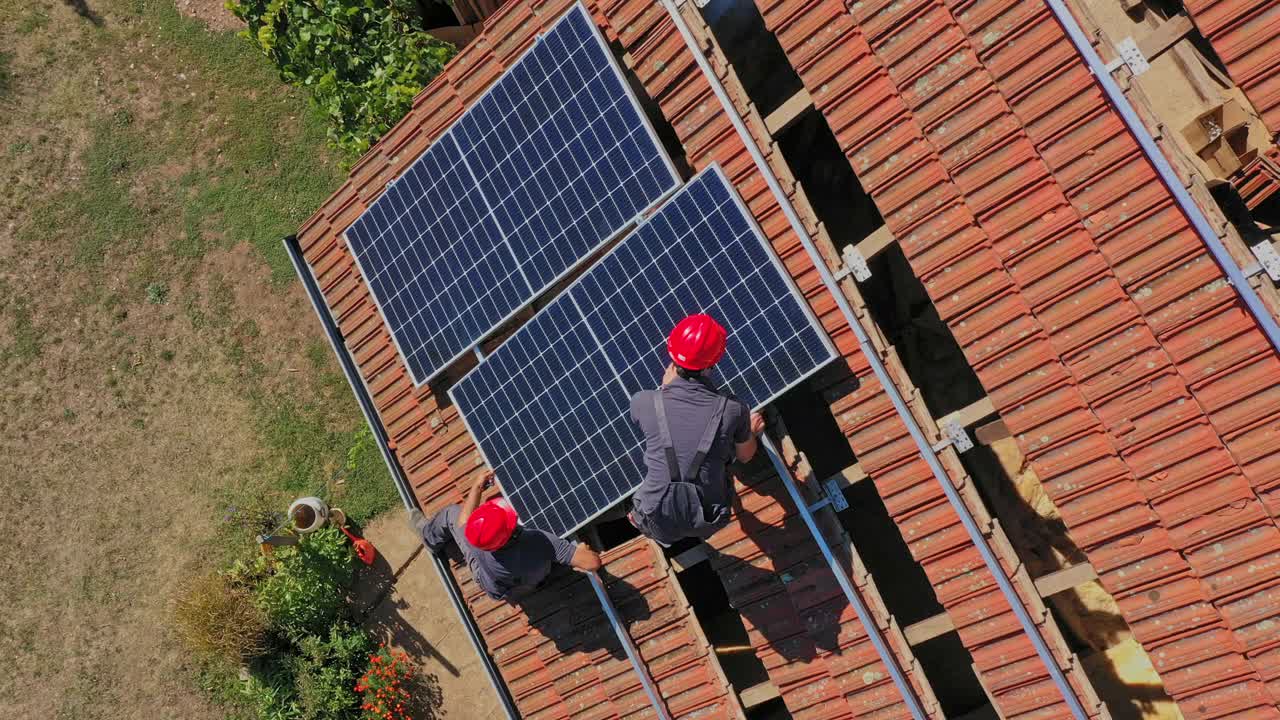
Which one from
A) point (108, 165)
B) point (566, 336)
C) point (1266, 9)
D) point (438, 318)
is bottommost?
point (1266, 9)

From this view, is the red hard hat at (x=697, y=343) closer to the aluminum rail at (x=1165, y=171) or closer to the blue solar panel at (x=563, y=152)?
the blue solar panel at (x=563, y=152)

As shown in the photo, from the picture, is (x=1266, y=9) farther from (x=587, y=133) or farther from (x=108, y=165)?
(x=108, y=165)

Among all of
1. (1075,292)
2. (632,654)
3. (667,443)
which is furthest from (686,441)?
(1075,292)

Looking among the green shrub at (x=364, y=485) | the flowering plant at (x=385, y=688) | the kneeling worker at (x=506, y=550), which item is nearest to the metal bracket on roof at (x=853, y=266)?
the kneeling worker at (x=506, y=550)

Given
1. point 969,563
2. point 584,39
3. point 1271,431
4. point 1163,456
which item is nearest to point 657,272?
point 584,39

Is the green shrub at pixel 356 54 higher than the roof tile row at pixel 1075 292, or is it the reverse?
the green shrub at pixel 356 54

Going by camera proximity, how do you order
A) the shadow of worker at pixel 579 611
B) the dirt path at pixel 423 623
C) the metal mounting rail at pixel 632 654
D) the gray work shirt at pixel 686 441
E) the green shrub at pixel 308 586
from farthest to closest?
the dirt path at pixel 423 623
the green shrub at pixel 308 586
the shadow of worker at pixel 579 611
the metal mounting rail at pixel 632 654
the gray work shirt at pixel 686 441

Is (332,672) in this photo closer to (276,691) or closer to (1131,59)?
(276,691)
